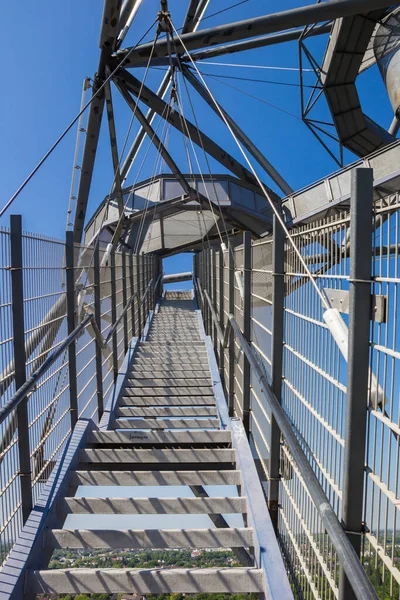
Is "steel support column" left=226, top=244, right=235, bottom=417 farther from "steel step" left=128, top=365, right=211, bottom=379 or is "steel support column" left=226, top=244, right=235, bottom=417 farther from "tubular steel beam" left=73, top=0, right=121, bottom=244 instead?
"tubular steel beam" left=73, top=0, right=121, bottom=244

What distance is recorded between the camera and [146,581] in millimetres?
2498

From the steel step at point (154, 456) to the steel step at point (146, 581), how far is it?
139 centimetres

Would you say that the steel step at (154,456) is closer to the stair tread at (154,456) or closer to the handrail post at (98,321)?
the stair tread at (154,456)

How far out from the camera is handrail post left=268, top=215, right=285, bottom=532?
9.88 ft

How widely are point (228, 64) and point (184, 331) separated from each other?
5589 mm

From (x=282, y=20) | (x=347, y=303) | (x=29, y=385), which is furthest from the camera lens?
(x=282, y=20)

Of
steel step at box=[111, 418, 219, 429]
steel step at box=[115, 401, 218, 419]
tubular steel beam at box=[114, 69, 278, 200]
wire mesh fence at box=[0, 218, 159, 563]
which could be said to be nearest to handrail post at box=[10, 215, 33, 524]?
wire mesh fence at box=[0, 218, 159, 563]

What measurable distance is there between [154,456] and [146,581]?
1.46 metres

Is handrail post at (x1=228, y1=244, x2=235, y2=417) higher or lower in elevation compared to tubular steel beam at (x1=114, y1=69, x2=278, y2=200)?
lower

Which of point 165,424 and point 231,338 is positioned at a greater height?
point 231,338

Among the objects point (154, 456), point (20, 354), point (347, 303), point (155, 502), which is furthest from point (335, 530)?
point (154, 456)

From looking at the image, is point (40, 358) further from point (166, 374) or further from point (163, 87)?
point (163, 87)

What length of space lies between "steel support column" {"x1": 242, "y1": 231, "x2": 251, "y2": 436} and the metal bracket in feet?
6.07

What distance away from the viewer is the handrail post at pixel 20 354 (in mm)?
2904
